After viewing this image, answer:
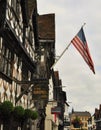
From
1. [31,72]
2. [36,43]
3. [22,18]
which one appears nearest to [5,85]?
[22,18]

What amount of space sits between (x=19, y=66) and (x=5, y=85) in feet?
11.9

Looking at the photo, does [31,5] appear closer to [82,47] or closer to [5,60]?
[82,47]

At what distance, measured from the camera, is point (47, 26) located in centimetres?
3666

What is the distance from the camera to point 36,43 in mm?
28297

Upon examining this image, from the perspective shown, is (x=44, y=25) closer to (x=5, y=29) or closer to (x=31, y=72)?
(x=31, y=72)

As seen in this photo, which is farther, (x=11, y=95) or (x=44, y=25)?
(x=44, y=25)

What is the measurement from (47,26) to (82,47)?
660 inches

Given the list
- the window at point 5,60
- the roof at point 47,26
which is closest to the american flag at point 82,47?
the window at point 5,60

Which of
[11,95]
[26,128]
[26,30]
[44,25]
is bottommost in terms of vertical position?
→ [26,128]

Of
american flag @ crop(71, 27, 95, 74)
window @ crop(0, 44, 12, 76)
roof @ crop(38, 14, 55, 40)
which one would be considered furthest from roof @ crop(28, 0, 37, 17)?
roof @ crop(38, 14, 55, 40)

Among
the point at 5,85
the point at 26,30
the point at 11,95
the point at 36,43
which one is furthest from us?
the point at 36,43

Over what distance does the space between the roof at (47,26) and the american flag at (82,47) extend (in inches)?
562

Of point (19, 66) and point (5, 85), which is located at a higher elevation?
point (19, 66)

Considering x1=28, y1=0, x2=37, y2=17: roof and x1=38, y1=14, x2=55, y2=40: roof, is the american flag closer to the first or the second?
x1=28, y1=0, x2=37, y2=17: roof
